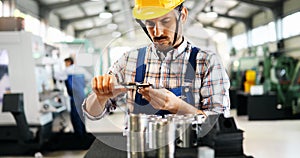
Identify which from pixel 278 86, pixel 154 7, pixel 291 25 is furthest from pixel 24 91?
pixel 291 25

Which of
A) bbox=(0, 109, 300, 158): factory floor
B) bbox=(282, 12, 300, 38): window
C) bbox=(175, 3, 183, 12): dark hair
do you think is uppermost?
bbox=(282, 12, 300, 38): window

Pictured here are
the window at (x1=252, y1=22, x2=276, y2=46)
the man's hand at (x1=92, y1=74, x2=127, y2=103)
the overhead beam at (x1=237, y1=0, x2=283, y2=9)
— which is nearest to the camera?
the man's hand at (x1=92, y1=74, x2=127, y2=103)

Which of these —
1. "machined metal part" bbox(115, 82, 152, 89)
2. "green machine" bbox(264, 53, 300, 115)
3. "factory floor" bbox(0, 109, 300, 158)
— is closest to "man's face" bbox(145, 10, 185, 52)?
"machined metal part" bbox(115, 82, 152, 89)

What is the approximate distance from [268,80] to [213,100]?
21.9 feet

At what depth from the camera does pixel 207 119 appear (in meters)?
0.68

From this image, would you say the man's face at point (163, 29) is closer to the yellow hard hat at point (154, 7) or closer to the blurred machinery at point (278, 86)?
the yellow hard hat at point (154, 7)

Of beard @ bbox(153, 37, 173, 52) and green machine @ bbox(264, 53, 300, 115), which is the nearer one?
beard @ bbox(153, 37, 173, 52)

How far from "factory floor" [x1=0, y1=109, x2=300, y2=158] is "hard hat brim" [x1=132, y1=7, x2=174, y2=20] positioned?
2.41 metres

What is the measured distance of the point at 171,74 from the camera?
0.68m

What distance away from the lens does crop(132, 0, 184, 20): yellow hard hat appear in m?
0.62

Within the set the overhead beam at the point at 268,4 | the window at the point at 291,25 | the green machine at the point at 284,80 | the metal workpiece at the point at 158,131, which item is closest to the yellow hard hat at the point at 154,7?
the metal workpiece at the point at 158,131

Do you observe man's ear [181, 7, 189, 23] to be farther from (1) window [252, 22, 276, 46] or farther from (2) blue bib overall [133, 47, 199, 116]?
(1) window [252, 22, 276, 46]

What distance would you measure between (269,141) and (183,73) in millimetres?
4254

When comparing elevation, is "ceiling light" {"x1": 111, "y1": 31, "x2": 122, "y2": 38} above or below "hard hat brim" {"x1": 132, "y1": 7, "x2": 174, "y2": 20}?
below
